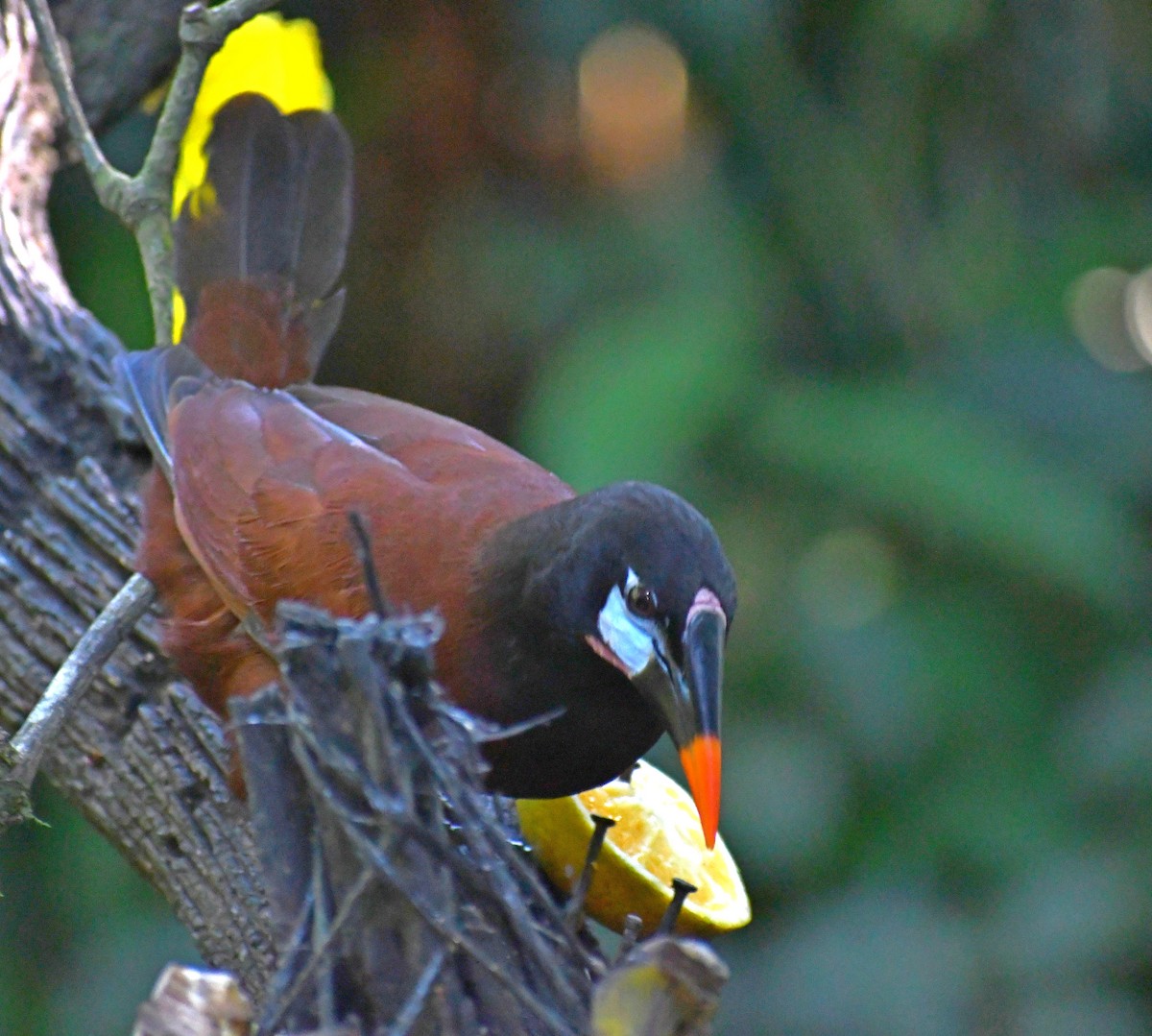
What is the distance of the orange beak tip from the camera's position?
1615 mm

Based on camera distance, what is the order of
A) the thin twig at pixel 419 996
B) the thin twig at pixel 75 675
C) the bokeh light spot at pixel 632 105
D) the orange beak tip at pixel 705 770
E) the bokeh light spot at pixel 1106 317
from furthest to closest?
the bokeh light spot at pixel 632 105 < the bokeh light spot at pixel 1106 317 < the thin twig at pixel 75 675 < the orange beak tip at pixel 705 770 < the thin twig at pixel 419 996

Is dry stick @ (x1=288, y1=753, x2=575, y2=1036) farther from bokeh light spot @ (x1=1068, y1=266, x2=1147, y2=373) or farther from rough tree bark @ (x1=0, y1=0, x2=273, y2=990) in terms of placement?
bokeh light spot @ (x1=1068, y1=266, x2=1147, y2=373)

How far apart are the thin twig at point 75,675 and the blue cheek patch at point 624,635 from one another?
2.39 ft

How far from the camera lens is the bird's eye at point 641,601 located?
5.73ft

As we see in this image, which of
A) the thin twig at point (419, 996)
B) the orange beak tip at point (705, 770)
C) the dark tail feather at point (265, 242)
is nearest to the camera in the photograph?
the thin twig at point (419, 996)

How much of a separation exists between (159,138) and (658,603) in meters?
1.33

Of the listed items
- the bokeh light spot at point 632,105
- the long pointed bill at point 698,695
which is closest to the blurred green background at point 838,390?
the bokeh light spot at point 632,105

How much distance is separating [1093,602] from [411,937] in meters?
3.36

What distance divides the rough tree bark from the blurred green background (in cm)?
153

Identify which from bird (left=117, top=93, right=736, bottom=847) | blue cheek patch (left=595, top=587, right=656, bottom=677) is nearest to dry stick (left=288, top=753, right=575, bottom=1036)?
bird (left=117, top=93, right=736, bottom=847)

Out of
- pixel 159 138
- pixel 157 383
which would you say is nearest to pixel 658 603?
pixel 157 383

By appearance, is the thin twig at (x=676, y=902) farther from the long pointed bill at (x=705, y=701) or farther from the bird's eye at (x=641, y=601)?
the bird's eye at (x=641, y=601)

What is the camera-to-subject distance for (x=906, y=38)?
447cm

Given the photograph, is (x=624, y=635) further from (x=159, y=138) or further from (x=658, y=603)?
(x=159, y=138)
